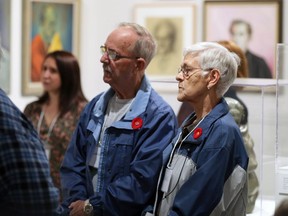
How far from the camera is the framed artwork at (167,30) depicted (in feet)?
23.1

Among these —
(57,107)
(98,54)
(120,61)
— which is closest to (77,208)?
(120,61)

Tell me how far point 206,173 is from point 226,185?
0.46 ft

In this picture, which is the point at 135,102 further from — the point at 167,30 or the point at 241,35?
the point at 167,30

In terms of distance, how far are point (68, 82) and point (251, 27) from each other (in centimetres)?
192

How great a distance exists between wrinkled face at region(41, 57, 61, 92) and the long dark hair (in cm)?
3

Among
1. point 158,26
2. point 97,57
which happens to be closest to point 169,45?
point 158,26

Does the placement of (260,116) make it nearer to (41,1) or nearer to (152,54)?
(152,54)

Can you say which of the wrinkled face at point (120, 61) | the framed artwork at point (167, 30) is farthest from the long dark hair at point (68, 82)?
the wrinkled face at point (120, 61)

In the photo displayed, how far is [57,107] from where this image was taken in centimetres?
567

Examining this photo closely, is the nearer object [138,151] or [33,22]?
[138,151]

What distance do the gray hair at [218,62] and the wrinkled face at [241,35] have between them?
3.31 metres

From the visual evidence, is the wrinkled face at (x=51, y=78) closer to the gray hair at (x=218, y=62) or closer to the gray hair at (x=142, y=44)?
the gray hair at (x=142, y=44)

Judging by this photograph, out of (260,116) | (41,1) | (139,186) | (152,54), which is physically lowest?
(139,186)

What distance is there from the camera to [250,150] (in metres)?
4.24
